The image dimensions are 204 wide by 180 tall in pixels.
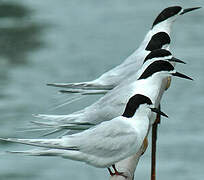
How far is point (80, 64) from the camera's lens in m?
8.01

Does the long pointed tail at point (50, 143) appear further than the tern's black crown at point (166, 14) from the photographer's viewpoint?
No

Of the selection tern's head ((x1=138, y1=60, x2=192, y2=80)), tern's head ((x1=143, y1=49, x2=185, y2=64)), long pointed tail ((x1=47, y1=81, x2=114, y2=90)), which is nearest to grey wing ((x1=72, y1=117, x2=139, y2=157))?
tern's head ((x1=138, y1=60, x2=192, y2=80))

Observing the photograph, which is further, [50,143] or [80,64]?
[80,64]

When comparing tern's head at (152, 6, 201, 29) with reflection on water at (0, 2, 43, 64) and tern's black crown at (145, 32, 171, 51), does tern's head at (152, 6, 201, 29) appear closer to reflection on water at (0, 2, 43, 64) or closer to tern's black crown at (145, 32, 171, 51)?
tern's black crown at (145, 32, 171, 51)

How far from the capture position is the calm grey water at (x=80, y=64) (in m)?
6.66

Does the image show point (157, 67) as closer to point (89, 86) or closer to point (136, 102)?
point (136, 102)

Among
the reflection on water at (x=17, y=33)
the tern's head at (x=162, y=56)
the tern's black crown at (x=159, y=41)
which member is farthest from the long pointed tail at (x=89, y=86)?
the reflection on water at (x=17, y=33)

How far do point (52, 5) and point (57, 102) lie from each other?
260cm

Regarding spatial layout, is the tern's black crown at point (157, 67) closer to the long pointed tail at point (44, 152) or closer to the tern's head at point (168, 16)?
the long pointed tail at point (44, 152)

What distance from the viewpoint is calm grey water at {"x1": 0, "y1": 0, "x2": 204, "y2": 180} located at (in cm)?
666

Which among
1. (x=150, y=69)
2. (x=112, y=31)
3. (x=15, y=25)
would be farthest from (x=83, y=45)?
(x=150, y=69)

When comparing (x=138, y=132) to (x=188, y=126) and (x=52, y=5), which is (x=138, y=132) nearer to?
(x=188, y=126)

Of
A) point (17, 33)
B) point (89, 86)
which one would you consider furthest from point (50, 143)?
point (17, 33)

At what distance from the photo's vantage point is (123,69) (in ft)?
17.4
